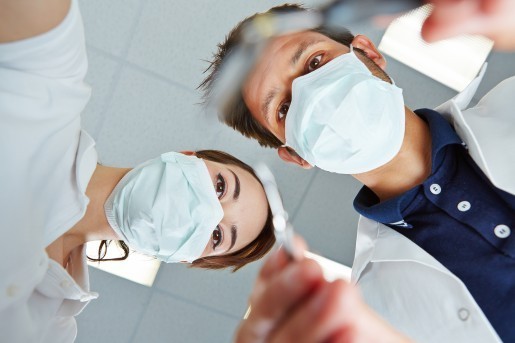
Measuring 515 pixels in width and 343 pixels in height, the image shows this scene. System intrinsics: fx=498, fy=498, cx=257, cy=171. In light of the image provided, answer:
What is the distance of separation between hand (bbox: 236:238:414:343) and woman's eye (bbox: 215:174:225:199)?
1067 millimetres

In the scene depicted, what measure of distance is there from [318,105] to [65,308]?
855 millimetres

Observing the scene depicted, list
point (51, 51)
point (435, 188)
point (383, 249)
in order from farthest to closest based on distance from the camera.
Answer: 1. point (383, 249)
2. point (435, 188)
3. point (51, 51)

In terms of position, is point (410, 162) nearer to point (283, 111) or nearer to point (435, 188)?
point (435, 188)

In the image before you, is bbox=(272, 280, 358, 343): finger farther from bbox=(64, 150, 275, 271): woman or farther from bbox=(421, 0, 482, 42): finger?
bbox=(64, 150, 275, 271): woman

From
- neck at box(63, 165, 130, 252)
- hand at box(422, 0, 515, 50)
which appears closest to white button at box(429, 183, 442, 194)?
hand at box(422, 0, 515, 50)

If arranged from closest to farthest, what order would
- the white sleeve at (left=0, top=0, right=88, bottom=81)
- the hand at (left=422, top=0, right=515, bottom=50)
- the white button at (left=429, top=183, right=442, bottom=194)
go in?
1. the hand at (left=422, top=0, right=515, bottom=50)
2. the white sleeve at (left=0, top=0, right=88, bottom=81)
3. the white button at (left=429, top=183, right=442, bottom=194)

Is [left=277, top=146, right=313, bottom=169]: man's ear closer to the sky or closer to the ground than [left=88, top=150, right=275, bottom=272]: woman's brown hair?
closer to the sky

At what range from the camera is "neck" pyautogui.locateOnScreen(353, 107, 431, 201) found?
134 centimetres

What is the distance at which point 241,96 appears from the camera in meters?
1.49

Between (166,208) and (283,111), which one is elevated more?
(283,111)

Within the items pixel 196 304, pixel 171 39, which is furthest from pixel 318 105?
pixel 196 304

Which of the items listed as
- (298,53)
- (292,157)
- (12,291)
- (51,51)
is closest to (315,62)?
(298,53)

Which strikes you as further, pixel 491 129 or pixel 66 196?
pixel 491 129

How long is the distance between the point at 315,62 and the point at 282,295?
1.04 metres
